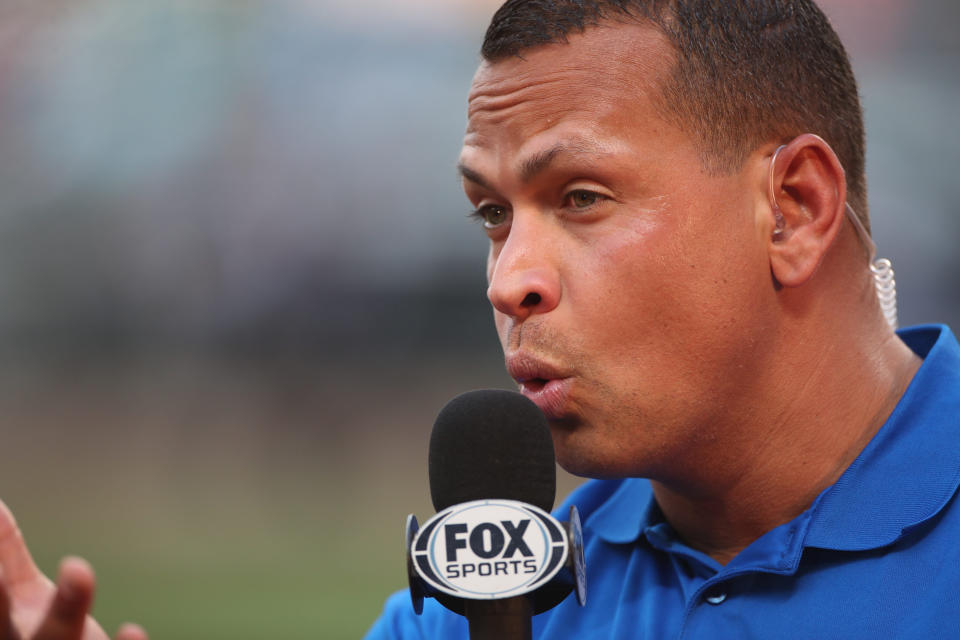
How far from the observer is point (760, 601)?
1.58m

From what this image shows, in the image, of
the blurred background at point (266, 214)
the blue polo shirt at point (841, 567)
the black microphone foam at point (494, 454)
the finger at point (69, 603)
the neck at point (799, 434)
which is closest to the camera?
the finger at point (69, 603)

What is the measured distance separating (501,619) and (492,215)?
0.88 meters

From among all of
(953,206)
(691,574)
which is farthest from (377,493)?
(691,574)

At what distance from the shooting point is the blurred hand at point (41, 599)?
1108 mm

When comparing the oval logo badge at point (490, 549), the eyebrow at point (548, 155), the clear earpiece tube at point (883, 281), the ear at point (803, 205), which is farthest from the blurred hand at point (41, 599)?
the clear earpiece tube at point (883, 281)

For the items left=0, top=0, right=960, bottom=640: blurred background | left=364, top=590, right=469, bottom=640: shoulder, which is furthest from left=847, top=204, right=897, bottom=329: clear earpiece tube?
left=0, top=0, right=960, bottom=640: blurred background

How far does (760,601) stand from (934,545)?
0.26 metres

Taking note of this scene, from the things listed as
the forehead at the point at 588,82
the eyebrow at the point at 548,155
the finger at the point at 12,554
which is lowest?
the finger at the point at 12,554

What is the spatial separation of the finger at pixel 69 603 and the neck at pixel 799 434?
988 millimetres

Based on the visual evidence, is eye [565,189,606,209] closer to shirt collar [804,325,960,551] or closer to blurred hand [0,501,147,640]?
shirt collar [804,325,960,551]

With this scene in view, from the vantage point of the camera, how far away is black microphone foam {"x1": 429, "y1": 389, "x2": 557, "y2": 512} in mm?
1275

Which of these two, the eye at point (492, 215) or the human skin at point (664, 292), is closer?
the human skin at point (664, 292)

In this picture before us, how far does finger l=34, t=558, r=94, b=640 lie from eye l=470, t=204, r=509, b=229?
932mm

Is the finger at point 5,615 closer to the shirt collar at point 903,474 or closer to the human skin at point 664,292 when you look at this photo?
the human skin at point 664,292
